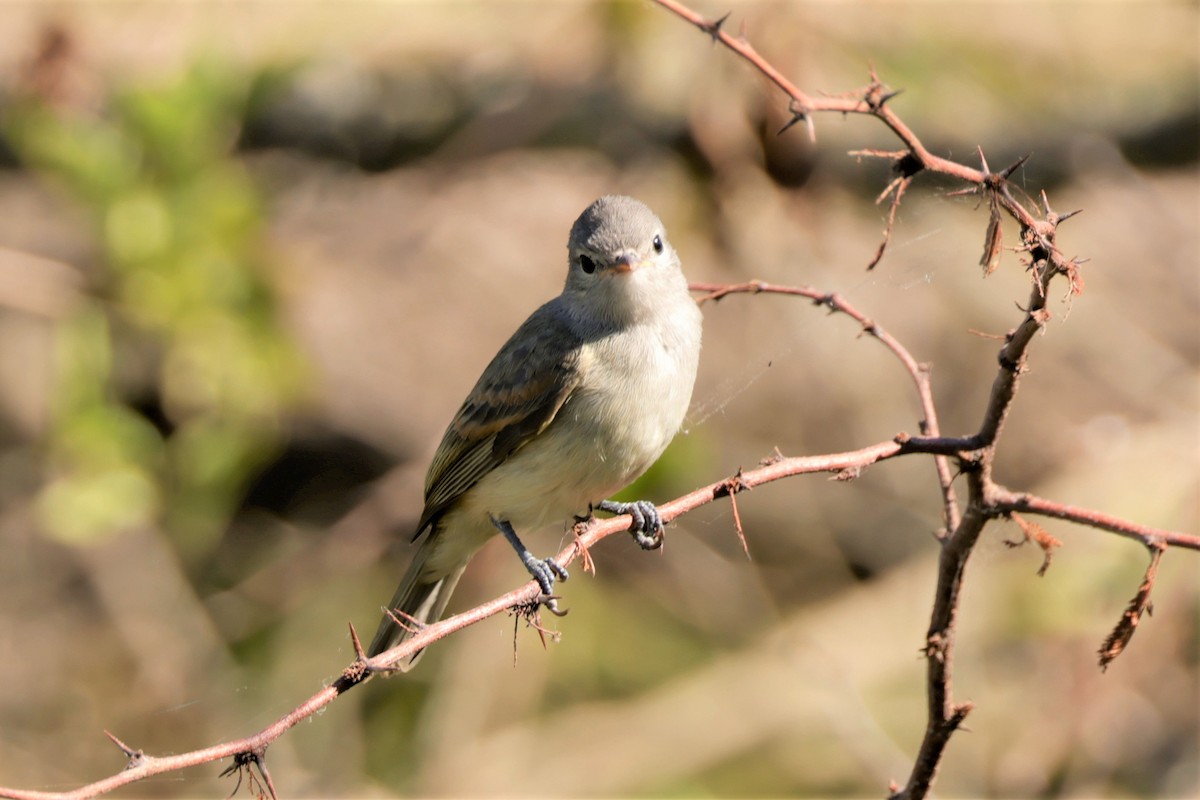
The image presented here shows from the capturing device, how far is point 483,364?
859 centimetres

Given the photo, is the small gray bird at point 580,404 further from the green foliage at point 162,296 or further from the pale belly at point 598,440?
the green foliage at point 162,296

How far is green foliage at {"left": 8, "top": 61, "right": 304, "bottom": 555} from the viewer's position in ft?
17.3

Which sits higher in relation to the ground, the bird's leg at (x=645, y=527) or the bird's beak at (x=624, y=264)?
the bird's beak at (x=624, y=264)

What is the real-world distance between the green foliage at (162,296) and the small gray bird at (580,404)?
1588mm

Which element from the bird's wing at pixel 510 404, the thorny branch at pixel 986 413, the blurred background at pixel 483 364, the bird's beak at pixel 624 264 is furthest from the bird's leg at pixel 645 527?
the blurred background at pixel 483 364

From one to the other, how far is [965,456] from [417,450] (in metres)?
5.74

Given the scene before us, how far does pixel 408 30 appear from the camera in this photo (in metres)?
8.80

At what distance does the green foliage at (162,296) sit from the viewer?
17.3 ft

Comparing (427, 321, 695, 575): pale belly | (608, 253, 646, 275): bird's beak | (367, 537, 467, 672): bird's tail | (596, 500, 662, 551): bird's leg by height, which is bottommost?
(367, 537, 467, 672): bird's tail

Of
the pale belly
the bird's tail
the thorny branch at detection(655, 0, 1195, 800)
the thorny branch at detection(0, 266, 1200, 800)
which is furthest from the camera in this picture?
the bird's tail

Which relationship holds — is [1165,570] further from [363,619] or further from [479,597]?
[363,619]

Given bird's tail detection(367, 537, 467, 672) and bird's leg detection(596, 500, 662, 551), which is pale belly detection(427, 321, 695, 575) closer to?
bird's leg detection(596, 500, 662, 551)

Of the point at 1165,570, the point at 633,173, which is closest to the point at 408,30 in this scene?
the point at 633,173

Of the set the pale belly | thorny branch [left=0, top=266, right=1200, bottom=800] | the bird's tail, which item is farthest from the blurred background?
thorny branch [left=0, top=266, right=1200, bottom=800]
